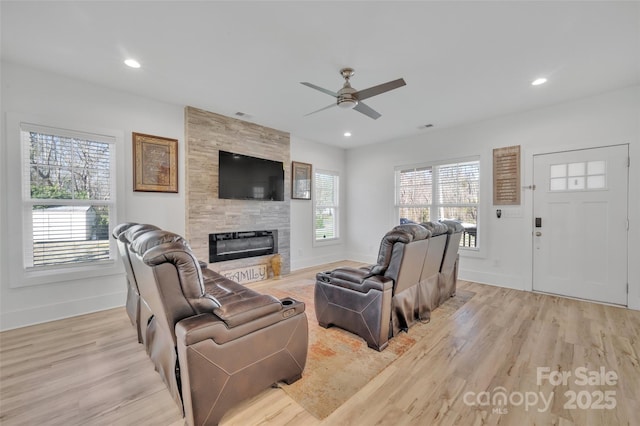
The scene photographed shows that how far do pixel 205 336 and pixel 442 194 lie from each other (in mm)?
4814

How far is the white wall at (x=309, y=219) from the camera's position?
17.9 feet

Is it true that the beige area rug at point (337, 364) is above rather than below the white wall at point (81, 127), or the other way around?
below

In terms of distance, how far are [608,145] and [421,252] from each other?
3.18m

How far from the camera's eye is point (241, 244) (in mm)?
4527

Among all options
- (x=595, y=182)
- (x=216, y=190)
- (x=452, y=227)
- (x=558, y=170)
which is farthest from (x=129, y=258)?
(x=595, y=182)

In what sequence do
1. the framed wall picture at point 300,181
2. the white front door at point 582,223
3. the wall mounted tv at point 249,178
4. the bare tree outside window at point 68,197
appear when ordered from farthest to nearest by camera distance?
the framed wall picture at point 300,181 < the wall mounted tv at point 249,178 < the white front door at point 582,223 < the bare tree outside window at point 68,197

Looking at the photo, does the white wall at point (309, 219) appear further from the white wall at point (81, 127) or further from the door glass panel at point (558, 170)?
the door glass panel at point (558, 170)

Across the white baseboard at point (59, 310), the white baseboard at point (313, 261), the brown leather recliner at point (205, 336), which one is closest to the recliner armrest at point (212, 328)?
the brown leather recliner at point (205, 336)

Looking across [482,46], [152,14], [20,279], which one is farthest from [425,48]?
[20,279]

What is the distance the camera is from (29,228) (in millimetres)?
2885

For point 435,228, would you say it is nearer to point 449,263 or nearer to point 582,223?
point 449,263

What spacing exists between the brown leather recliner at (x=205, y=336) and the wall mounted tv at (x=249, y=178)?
2.74 metres

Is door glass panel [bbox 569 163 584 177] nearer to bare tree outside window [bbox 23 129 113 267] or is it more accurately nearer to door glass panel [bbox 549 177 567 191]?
door glass panel [bbox 549 177 567 191]

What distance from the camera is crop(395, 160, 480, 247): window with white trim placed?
468 cm
